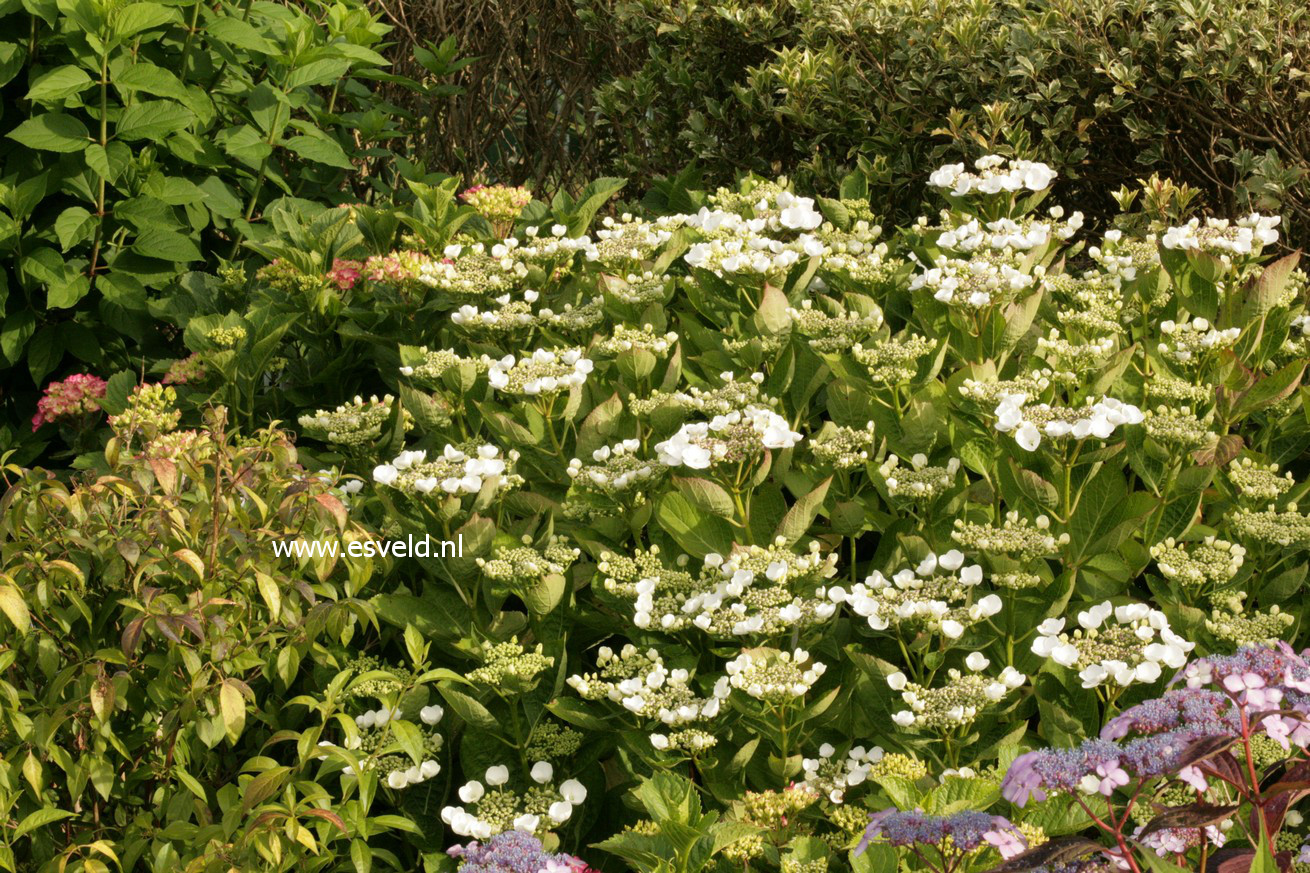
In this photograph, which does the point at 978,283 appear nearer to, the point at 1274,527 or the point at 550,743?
the point at 1274,527

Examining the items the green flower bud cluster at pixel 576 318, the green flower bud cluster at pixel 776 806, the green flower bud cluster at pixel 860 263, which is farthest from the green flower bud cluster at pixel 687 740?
the green flower bud cluster at pixel 860 263

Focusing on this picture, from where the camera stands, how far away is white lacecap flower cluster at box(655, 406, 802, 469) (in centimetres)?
232

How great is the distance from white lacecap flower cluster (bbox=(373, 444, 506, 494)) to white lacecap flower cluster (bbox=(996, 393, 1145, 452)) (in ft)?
3.15

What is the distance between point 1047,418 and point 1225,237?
3.17 ft

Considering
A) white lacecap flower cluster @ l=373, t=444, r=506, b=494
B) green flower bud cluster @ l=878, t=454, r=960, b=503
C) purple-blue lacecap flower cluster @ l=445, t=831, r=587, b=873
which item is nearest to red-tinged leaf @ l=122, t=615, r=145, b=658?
white lacecap flower cluster @ l=373, t=444, r=506, b=494

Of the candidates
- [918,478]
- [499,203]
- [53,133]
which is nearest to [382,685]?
[918,478]

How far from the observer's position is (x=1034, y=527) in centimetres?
238

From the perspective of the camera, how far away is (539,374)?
269 centimetres

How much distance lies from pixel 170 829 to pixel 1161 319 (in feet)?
7.98

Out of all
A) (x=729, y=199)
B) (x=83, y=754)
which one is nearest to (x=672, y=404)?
(x=729, y=199)

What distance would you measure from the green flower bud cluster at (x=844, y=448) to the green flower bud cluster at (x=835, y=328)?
0.28 meters

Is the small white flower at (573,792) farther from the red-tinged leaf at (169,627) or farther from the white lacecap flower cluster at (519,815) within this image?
the red-tinged leaf at (169,627)

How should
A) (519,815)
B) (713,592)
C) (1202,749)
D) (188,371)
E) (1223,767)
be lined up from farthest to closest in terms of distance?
(188,371) < (713,592) < (519,815) < (1223,767) < (1202,749)

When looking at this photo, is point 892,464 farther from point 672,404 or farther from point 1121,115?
point 1121,115
